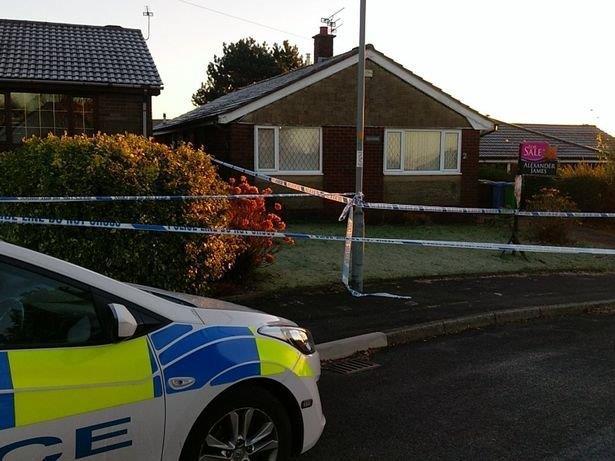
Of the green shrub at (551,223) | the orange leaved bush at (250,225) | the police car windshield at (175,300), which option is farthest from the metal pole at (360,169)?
the green shrub at (551,223)

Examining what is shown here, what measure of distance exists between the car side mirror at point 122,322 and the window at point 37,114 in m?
13.2

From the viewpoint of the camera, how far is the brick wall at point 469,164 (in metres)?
17.1

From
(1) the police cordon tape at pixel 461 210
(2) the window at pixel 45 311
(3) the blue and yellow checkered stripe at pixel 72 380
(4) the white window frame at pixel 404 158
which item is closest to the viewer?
(3) the blue and yellow checkered stripe at pixel 72 380

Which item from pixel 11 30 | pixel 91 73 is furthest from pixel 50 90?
pixel 11 30

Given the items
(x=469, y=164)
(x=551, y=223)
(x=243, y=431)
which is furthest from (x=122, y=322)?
(x=469, y=164)

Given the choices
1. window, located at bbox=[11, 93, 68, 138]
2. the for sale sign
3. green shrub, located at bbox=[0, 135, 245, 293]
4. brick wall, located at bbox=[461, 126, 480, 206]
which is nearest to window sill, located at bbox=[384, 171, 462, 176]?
brick wall, located at bbox=[461, 126, 480, 206]

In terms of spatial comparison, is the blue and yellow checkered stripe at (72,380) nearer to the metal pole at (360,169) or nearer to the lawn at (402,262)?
the lawn at (402,262)

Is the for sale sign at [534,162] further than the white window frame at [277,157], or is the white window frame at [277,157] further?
the white window frame at [277,157]

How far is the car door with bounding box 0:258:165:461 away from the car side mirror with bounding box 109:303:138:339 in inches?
1.4

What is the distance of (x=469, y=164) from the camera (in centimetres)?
1717

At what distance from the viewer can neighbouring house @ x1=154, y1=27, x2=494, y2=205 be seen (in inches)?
592

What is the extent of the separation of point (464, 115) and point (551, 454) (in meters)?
14.1

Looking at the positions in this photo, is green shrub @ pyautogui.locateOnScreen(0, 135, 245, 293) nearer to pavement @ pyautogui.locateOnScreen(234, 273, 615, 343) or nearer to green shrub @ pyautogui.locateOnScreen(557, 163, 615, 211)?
pavement @ pyautogui.locateOnScreen(234, 273, 615, 343)

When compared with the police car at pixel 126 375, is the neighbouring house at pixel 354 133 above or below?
above
